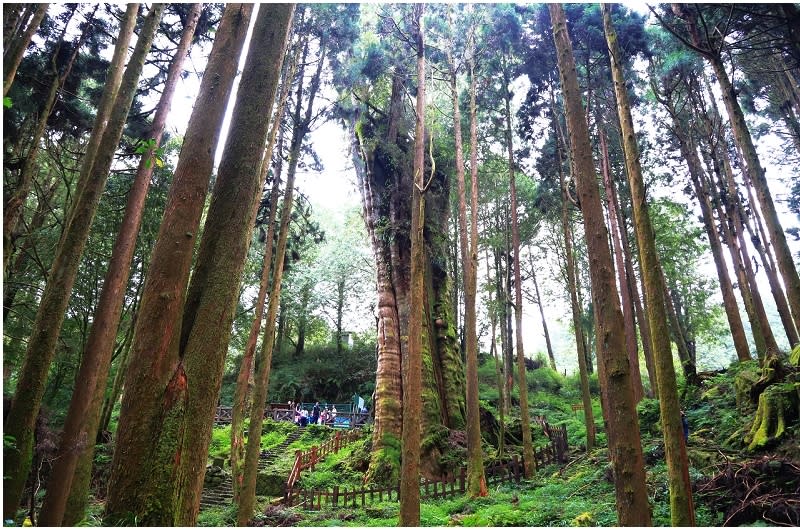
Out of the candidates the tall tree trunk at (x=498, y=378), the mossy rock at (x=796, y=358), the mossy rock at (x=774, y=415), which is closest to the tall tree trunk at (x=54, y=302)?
the mossy rock at (x=774, y=415)

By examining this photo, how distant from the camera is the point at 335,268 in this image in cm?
2923

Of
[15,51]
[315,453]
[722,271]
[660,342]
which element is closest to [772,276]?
[722,271]

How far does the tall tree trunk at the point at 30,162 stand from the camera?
6.88 meters

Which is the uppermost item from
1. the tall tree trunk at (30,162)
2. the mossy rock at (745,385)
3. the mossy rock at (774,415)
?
the tall tree trunk at (30,162)

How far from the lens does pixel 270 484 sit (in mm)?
12539

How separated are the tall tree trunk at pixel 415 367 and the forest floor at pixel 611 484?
82.4 inches

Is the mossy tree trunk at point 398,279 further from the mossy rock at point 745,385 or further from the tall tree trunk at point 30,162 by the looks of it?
the tall tree trunk at point 30,162

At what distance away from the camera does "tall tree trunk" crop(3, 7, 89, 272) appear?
22.6ft

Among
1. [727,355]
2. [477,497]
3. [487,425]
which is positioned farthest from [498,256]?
[727,355]

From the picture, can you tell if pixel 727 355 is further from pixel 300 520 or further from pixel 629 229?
pixel 300 520

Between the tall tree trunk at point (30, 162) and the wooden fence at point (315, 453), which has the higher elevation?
the tall tree trunk at point (30, 162)

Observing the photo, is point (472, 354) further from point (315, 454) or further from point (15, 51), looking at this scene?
point (15, 51)

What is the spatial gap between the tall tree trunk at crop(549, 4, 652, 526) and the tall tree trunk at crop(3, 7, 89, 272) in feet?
26.4

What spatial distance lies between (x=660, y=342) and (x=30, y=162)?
9.94 meters
